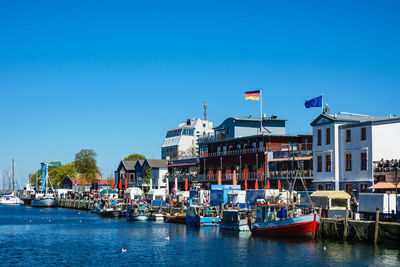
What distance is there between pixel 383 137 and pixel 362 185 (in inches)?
247

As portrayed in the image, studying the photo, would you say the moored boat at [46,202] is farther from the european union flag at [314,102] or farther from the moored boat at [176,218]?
the european union flag at [314,102]

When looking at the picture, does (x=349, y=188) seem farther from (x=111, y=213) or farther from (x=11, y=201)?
(x=11, y=201)

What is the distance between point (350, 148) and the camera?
7250 cm

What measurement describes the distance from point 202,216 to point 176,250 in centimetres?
2298

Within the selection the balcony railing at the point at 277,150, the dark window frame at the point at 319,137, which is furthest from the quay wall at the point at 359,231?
the balcony railing at the point at 277,150

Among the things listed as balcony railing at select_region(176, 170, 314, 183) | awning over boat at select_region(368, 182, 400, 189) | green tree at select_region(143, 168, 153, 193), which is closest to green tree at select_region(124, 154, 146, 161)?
green tree at select_region(143, 168, 153, 193)

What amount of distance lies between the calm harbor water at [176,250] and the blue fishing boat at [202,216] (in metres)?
3.56

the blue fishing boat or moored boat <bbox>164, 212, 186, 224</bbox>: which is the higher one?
the blue fishing boat

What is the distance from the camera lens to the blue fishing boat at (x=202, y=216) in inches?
2990

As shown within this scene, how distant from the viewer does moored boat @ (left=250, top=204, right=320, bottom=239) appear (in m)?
57.1

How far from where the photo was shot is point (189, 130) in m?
199

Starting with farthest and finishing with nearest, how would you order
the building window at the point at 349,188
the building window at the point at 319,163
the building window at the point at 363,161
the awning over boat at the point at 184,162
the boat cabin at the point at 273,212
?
the awning over boat at the point at 184,162
the building window at the point at 319,163
the building window at the point at 349,188
the building window at the point at 363,161
the boat cabin at the point at 273,212

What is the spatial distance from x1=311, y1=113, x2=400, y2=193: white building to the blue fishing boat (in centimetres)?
1419

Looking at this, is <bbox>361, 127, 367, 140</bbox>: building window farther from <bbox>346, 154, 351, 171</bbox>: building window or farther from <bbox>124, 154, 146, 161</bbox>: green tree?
<bbox>124, 154, 146, 161</bbox>: green tree
